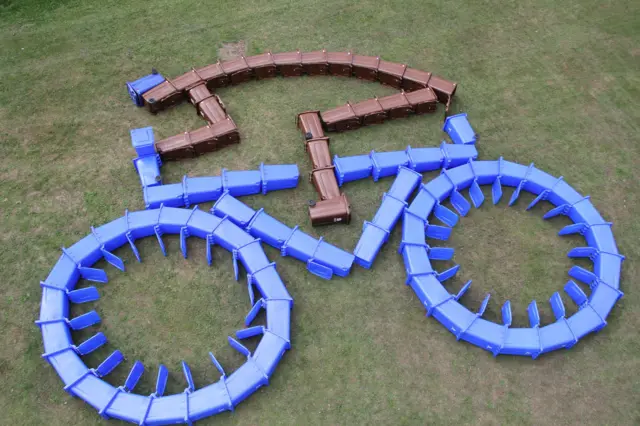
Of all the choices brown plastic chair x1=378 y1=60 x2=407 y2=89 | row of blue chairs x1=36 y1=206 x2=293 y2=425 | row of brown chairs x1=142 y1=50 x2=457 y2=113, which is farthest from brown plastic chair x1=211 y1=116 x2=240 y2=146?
brown plastic chair x1=378 y1=60 x2=407 y2=89

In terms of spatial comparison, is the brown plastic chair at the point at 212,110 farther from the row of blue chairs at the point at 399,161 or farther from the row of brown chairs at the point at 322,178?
the row of blue chairs at the point at 399,161

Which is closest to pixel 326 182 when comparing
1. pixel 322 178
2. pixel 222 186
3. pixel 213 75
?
pixel 322 178

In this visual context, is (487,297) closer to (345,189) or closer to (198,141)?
(345,189)

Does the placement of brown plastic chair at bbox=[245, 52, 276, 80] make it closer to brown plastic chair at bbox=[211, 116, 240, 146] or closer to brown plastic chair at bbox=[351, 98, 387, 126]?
brown plastic chair at bbox=[211, 116, 240, 146]

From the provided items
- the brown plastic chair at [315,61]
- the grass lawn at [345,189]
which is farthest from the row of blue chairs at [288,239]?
the brown plastic chair at [315,61]

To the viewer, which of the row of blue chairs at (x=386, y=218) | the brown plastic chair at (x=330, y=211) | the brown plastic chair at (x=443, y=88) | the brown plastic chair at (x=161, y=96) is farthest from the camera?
the brown plastic chair at (x=443, y=88)

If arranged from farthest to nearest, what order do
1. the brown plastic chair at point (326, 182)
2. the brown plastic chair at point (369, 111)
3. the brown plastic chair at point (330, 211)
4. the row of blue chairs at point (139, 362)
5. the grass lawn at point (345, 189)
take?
the brown plastic chair at point (369, 111) → the brown plastic chair at point (326, 182) → the brown plastic chair at point (330, 211) → the grass lawn at point (345, 189) → the row of blue chairs at point (139, 362)
